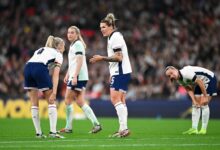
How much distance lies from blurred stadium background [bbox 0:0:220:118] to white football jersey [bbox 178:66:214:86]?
34.8 ft

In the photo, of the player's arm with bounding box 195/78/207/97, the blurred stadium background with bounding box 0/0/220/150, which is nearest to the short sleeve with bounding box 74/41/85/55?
the player's arm with bounding box 195/78/207/97

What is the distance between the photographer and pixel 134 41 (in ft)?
106

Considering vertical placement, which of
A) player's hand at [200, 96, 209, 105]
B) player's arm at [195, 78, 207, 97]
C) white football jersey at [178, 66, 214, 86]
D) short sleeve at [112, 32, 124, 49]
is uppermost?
short sleeve at [112, 32, 124, 49]

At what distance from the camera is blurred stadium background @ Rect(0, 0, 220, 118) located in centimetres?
2859

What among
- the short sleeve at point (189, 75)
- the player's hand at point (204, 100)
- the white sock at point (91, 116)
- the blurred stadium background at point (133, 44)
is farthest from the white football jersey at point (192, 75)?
the blurred stadium background at point (133, 44)

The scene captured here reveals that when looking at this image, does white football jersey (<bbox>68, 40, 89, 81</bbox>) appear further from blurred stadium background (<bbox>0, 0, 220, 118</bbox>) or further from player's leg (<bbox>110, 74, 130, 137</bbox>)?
blurred stadium background (<bbox>0, 0, 220, 118</bbox>)

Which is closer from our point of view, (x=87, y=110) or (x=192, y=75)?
(x=192, y=75)

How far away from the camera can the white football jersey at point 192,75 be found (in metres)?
15.9

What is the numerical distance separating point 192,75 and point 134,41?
53.6 ft

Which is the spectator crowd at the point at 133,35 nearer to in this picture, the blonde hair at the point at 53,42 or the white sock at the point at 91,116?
the white sock at the point at 91,116

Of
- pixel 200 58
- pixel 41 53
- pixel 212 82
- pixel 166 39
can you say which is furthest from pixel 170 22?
pixel 41 53

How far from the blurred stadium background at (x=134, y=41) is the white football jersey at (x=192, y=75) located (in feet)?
34.8

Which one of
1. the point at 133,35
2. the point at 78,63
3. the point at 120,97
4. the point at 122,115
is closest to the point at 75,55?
the point at 78,63

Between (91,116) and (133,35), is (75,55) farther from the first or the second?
(133,35)
